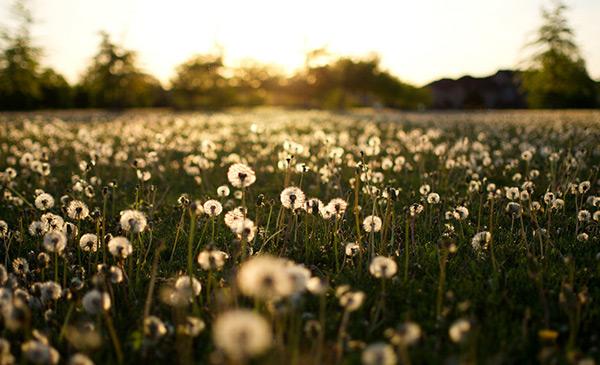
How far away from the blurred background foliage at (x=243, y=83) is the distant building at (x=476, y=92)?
19469mm

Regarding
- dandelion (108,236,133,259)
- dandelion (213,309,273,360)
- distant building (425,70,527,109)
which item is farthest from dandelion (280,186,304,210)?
distant building (425,70,527,109)

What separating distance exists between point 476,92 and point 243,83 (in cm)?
5139

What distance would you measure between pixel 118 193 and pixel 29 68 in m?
44.1

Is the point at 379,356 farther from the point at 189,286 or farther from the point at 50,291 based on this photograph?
the point at 50,291

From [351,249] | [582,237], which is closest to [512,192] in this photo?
[582,237]

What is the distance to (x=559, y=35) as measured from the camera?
47438 mm

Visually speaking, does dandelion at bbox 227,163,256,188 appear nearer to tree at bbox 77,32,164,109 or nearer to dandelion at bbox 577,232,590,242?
dandelion at bbox 577,232,590,242

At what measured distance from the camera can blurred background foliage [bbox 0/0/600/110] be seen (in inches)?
1756

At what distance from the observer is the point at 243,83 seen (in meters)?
79.6

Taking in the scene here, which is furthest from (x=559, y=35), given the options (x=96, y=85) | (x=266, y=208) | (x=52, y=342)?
(x=52, y=342)

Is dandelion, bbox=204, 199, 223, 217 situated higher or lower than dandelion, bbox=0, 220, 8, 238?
higher

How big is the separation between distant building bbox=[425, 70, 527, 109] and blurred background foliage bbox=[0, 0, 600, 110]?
1947 cm

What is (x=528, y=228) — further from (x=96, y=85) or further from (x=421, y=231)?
(x=96, y=85)

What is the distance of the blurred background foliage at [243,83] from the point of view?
44594mm
